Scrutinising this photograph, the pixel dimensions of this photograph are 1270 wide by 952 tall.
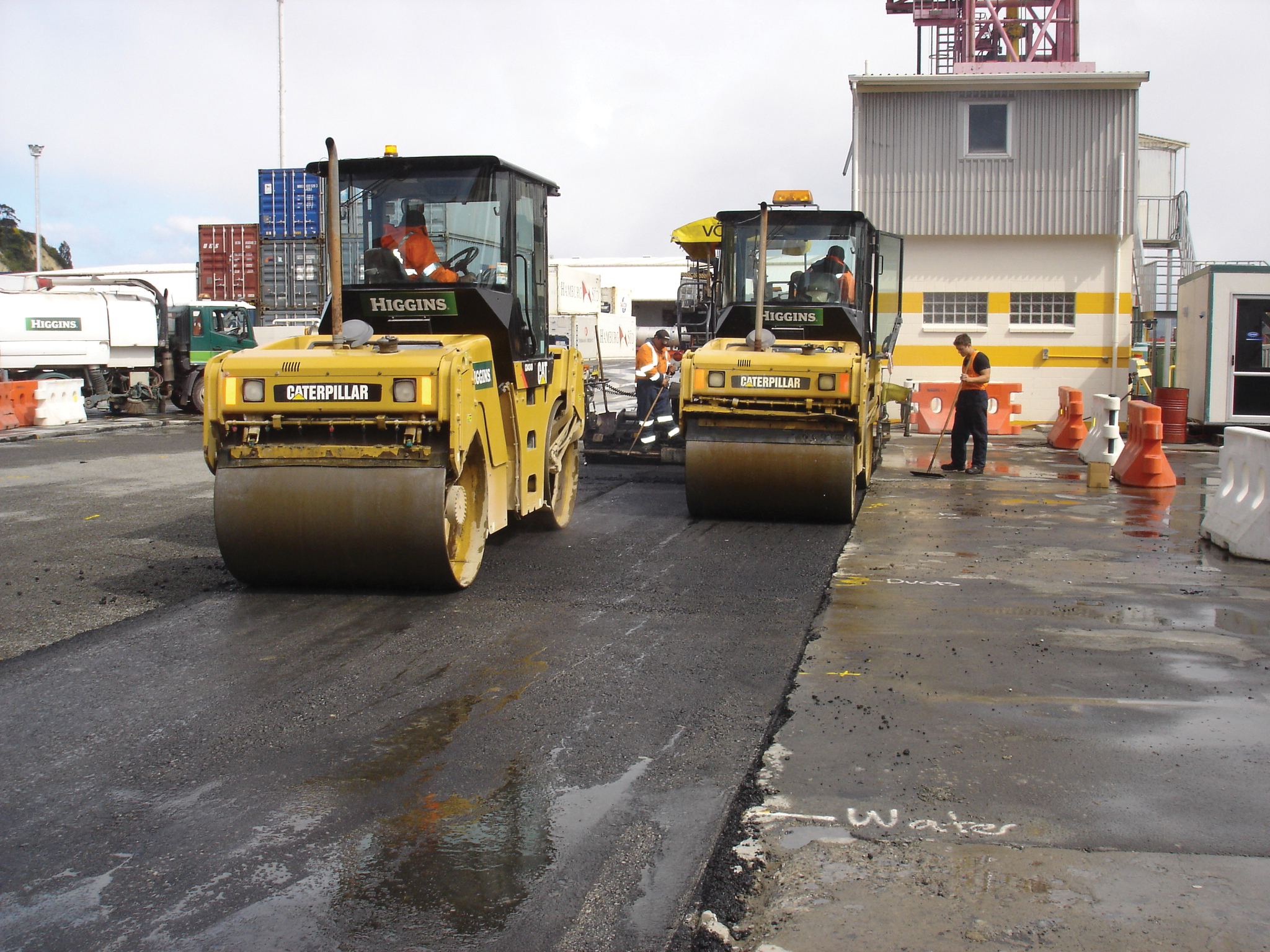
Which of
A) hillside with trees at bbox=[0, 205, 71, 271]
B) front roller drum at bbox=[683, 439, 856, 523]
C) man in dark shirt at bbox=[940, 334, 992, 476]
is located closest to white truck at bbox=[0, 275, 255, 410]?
man in dark shirt at bbox=[940, 334, 992, 476]

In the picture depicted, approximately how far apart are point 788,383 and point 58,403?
1762 centimetres

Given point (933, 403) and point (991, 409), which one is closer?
point (933, 403)

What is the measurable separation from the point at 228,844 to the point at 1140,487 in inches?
441

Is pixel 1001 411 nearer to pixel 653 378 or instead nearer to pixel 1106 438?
pixel 1106 438

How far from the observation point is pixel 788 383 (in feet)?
31.4

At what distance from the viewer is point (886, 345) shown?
12602 millimetres

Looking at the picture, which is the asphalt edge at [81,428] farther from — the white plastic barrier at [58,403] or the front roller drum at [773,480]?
the front roller drum at [773,480]

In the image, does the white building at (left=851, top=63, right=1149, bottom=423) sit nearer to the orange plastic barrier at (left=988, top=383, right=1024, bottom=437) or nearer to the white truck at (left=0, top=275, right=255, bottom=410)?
the orange plastic barrier at (left=988, top=383, right=1024, bottom=437)

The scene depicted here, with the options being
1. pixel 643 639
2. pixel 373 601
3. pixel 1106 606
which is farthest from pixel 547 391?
pixel 1106 606

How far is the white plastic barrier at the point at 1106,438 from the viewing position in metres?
13.8

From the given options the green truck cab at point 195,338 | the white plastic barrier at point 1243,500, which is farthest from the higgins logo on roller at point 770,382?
the green truck cab at point 195,338

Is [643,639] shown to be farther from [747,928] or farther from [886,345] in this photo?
[886,345]

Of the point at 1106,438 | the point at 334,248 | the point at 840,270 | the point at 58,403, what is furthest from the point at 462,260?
the point at 58,403

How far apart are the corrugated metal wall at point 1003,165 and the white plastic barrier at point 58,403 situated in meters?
15.4
